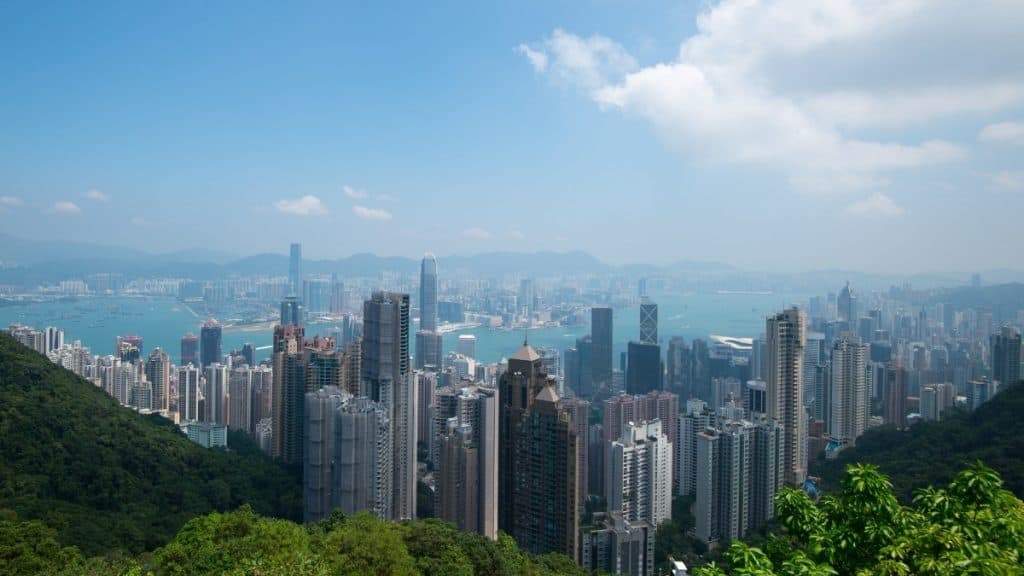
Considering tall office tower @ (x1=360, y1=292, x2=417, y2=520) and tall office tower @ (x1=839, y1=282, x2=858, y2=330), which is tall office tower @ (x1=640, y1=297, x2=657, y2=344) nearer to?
tall office tower @ (x1=839, y1=282, x2=858, y2=330)

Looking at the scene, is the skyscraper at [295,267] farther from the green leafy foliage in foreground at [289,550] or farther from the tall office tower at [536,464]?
the green leafy foliage in foreground at [289,550]

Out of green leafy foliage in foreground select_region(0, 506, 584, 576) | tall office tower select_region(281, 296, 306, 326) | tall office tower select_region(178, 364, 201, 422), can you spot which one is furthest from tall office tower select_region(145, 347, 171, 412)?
green leafy foliage in foreground select_region(0, 506, 584, 576)

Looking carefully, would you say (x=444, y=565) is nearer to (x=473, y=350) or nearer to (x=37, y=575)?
(x=37, y=575)

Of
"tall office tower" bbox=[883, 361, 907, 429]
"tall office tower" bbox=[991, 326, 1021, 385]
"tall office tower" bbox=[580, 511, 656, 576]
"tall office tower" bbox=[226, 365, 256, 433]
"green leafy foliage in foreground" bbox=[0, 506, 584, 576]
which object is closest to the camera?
"green leafy foliage in foreground" bbox=[0, 506, 584, 576]

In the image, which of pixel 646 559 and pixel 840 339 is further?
pixel 840 339

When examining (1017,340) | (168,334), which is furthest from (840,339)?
(168,334)

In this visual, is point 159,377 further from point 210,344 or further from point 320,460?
point 320,460

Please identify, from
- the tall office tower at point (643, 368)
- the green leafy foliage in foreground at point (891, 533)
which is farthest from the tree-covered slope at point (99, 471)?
the tall office tower at point (643, 368)
